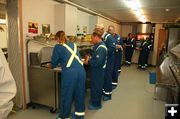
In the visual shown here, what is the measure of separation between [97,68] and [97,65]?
0.11 m

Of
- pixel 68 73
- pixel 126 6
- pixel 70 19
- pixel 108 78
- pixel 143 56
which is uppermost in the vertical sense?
pixel 126 6

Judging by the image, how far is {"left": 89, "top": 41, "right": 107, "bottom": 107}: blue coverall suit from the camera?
3.30 meters

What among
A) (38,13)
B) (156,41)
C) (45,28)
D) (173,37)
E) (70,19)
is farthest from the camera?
(156,41)

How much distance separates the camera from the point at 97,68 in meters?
3.42

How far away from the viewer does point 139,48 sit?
356 inches

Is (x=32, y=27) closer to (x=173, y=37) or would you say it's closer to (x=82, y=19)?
(x=82, y=19)

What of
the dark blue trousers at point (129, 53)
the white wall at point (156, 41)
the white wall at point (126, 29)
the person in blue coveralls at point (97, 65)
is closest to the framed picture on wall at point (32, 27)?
the person in blue coveralls at point (97, 65)

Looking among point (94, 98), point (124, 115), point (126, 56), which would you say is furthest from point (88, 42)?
point (126, 56)

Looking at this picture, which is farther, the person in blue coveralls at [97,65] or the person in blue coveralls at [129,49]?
the person in blue coveralls at [129,49]

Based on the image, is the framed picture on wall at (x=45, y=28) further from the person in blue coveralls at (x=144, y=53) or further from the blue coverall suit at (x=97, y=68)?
the person in blue coveralls at (x=144, y=53)

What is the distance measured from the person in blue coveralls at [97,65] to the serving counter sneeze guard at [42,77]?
2.20 ft

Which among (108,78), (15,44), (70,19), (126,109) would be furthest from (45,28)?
(126,109)

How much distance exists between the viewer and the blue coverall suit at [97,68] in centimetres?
330

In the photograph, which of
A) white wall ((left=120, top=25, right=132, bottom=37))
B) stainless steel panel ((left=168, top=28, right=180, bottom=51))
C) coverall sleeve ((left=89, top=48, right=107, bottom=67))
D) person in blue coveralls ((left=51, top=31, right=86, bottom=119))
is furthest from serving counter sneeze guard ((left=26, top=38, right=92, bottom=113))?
white wall ((left=120, top=25, right=132, bottom=37))
